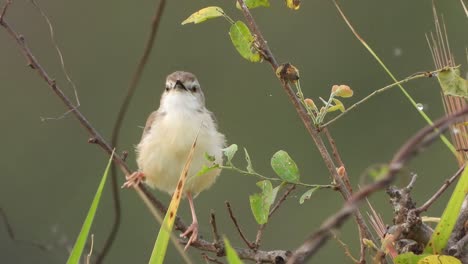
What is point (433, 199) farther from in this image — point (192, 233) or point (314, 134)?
point (192, 233)

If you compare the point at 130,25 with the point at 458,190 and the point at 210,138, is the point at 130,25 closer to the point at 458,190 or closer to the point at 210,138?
the point at 210,138

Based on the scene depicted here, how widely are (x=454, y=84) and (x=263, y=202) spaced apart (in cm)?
53

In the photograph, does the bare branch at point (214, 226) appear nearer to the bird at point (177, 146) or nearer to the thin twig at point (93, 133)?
the thin twig at point (93, 133)

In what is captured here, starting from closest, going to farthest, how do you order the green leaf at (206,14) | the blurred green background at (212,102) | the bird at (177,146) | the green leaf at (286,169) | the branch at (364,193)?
1. the branch at (364,193)
2. the green leaf at (286,169)
3. the green leaf at (206,14)
4. the bird at (177,146)
5. the blurred green background at (212,102)

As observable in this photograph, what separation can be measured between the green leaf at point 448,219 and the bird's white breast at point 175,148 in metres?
1.69

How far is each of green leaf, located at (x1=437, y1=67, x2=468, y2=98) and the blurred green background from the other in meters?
7.88

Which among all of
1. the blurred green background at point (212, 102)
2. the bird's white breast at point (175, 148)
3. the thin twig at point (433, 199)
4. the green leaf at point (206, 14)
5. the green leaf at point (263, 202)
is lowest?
the blurred green background at point (212, 102)

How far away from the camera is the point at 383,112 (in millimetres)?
11539

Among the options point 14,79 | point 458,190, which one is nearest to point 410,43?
point 14,79

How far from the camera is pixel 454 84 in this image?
2.43 metres

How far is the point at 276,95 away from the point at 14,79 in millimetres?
3489

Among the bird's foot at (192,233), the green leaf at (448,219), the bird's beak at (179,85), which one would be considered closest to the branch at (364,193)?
the green leaf at (448,219)

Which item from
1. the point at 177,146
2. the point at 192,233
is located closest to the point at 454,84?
the point at 192,233

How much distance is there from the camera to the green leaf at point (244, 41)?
8.45ft
